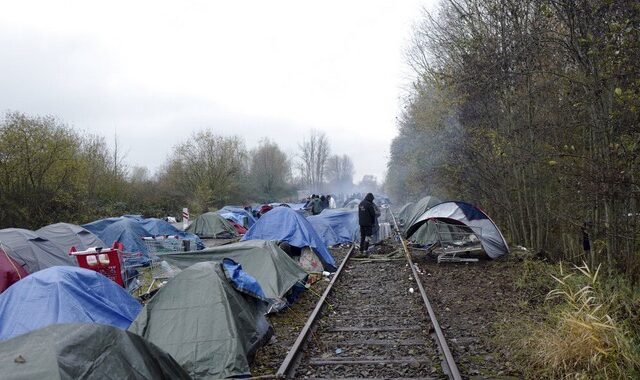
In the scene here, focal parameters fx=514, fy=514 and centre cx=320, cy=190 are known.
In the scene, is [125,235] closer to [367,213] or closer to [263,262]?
[367,213]

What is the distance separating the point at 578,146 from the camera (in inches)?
466

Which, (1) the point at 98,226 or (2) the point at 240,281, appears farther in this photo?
(1) the point at 98,226

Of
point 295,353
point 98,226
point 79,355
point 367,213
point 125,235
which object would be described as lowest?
point 295,353

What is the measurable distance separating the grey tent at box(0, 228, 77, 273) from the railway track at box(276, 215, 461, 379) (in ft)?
21.5

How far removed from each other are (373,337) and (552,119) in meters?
7.77

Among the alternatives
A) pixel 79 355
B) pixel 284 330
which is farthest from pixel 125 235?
pixel 79 355

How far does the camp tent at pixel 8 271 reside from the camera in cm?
1005

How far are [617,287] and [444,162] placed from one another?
16.0 meters

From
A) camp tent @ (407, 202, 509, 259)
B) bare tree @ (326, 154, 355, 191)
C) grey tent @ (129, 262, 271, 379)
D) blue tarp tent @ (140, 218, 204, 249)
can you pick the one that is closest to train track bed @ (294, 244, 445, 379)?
grey tent @ (129, 262, 271, 379)

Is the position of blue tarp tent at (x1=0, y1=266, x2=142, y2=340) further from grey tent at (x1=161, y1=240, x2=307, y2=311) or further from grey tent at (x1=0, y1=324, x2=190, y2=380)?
grey tent at (x1=161, y1=240, x2=307, y2=311)

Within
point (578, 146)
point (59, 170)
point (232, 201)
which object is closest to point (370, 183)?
point (232, 201)

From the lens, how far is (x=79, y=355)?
12.4 ft

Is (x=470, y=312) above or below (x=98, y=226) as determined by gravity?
below

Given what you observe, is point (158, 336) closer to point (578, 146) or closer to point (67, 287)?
point (67, 287)
